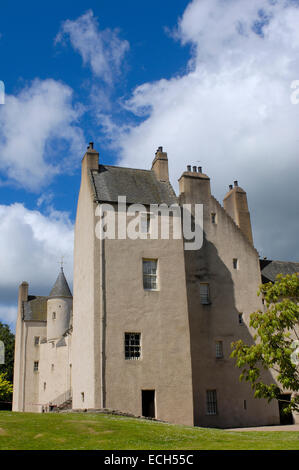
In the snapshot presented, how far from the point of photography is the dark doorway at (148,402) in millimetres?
23817

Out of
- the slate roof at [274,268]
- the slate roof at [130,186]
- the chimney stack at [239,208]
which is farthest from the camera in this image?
the slate roof at [274,268]

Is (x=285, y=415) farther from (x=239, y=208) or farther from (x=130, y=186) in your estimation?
(x=130, y=186)

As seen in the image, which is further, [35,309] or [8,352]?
[8,352]

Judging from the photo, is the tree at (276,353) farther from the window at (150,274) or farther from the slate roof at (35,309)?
the slate roof at (35,309)

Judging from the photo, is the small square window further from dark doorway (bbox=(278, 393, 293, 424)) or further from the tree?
the tree

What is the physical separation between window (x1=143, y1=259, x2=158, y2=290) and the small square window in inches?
220

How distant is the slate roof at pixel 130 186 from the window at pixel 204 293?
21.1ft

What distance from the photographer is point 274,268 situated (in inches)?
1417

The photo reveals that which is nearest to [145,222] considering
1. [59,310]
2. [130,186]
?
[130,186]

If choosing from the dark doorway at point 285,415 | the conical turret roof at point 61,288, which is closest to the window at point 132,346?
the dark doorway at point 285,415

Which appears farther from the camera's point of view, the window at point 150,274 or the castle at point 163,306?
the window at point 150,274

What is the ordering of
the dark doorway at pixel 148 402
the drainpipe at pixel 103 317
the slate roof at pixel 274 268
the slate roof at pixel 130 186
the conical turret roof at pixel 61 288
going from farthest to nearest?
the conical turret roof at pixel 61 288 < the slate roof at pixel 274 268 < the slate roof at pixel 130 186 < the dark doorway at pixel 148 402 < the drainpipe at pixel 103 317
